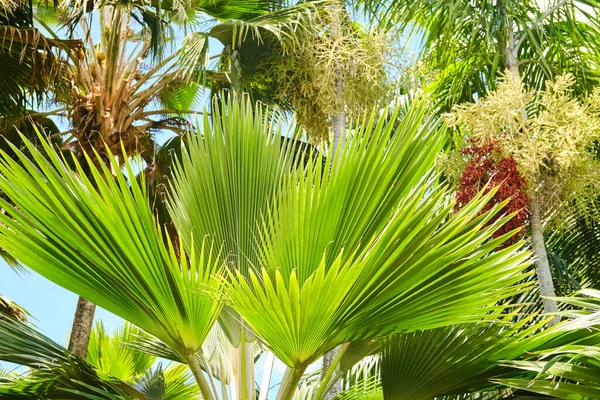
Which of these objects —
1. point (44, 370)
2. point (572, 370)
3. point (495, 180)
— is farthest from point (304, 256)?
point (495, 180)

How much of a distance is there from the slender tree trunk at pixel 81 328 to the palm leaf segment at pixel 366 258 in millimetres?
3662

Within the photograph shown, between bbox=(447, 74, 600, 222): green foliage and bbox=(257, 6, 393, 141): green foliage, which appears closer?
bbox=(447, 74, 600, 222): green foliage

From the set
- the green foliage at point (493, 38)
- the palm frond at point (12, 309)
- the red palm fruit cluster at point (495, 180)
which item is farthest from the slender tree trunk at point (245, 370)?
the palm frond at point (12, 309)

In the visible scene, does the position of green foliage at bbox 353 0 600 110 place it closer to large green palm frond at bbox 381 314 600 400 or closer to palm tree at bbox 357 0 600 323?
palm tree at bbox 357 0 600 323

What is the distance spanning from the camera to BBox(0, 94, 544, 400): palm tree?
2572mm

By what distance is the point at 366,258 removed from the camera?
98.3 inches

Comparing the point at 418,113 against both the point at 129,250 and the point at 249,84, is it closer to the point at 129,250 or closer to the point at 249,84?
the point at 129,250

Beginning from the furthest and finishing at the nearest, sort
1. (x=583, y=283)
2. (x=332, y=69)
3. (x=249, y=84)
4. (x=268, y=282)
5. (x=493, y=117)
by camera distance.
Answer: (x=583, y=283) → (x=249, y=84) → (x=332, y=69) → (x=493, y=117) → (x=268, y=282)

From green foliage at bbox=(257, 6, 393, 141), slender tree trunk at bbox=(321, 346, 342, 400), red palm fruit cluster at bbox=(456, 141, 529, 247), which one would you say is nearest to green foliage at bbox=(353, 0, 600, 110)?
green foliage at bbox=(257, 6, 393, 141)

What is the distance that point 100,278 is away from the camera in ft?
9.23

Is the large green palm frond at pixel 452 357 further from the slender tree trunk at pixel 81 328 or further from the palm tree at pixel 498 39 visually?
the slender tree trunk at pixel 81 328

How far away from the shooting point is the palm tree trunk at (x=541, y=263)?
4.68 m

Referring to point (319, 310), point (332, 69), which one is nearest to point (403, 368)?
point (319, 310)

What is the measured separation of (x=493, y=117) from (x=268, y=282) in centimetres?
287
